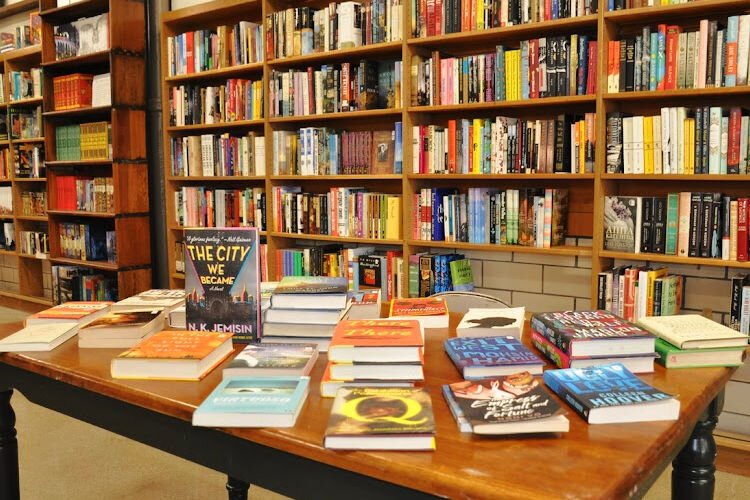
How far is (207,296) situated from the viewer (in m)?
1.63

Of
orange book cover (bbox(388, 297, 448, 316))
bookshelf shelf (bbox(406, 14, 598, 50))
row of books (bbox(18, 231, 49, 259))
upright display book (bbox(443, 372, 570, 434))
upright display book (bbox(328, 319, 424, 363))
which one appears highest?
bookshelf shelf (bbox(406, 14, 598, 50))

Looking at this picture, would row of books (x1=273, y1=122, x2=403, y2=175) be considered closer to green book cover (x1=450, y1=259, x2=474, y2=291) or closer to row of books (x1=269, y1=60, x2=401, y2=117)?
row of books (x1=269, y1=60, x2=401, y2=117)

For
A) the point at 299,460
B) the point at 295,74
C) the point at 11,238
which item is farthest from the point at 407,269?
the point at 11,238

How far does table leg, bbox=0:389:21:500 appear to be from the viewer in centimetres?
179

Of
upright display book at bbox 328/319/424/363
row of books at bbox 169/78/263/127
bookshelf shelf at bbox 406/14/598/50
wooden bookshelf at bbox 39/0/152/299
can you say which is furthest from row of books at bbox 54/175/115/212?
upright display book at bbox 328/319/424/363

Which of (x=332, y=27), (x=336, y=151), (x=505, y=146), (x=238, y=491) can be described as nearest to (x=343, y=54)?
(x=332, y=27)

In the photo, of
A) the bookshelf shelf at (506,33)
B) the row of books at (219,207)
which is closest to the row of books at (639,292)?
the bookshelf shelf at (506,33)

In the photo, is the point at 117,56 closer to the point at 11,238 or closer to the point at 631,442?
the point at 11,238

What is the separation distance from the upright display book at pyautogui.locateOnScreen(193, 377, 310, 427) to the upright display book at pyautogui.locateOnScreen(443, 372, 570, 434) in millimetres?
273

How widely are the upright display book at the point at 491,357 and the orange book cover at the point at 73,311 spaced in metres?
1.04

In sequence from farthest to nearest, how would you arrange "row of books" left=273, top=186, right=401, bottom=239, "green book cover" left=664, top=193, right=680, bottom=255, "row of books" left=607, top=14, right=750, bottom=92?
"row of books" left=273, top=186, right=401, bottom=239 → "green book cover" left=664, top=193, right=680, bottom=255 → "row of books" left=607, top=14, right=750, bottom=92

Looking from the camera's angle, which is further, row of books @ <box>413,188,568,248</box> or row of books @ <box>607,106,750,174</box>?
row of books @ <box>413,188,568,248</box>

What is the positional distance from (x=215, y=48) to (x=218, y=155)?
67 cm

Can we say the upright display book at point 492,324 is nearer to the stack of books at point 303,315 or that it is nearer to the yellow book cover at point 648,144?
the stack of books at point 303,315
